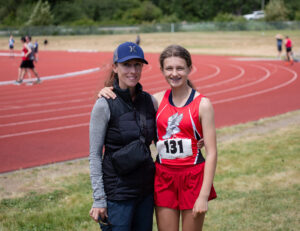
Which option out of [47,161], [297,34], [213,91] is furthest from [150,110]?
[297,34]

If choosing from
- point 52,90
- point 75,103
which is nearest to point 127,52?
point 75,103

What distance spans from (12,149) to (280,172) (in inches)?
207

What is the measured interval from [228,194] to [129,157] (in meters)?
3.15

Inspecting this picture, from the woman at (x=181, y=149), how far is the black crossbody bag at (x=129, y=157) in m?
0.21

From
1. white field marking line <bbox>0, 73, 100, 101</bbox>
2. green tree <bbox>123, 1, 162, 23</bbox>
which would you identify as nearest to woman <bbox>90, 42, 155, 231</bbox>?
white field marking line <bbox>0, 73, 100, 101</bbox>

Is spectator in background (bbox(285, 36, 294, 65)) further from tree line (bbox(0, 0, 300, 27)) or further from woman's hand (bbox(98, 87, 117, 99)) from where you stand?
tree line (bbox(0, 0, 300, 27))

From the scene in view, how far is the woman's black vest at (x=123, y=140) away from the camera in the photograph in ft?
8.75

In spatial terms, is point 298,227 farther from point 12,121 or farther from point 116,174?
point 12,121

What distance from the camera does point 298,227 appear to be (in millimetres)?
4336

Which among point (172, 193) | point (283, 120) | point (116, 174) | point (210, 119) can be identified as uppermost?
point (210, 119)

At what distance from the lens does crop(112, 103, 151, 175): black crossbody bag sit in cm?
263

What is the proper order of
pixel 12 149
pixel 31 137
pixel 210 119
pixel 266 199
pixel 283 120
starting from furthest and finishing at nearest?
pixel 283 120
pixel 31 137
pixel 12 149
pixel 266 199
pixel 210 119

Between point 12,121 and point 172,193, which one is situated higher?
point 172,193

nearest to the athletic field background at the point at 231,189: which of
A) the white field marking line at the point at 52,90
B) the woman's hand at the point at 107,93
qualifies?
the woman's hand at the point at 107,93
